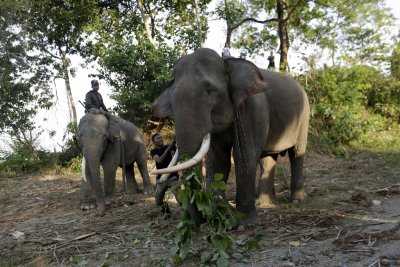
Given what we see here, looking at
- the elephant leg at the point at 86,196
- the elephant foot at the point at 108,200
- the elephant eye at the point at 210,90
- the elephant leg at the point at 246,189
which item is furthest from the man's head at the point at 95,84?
the elephant eye at the point at 210,90

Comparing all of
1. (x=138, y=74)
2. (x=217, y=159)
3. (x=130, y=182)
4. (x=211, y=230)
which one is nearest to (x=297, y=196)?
(x=217, y=159)

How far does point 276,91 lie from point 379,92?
1227 centimetres

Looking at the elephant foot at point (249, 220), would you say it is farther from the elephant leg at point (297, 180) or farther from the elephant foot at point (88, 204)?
the elephant foot at point (88, 204)

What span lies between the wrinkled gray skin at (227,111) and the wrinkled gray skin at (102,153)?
2827 millimetres

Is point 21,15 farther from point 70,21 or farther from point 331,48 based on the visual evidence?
point 331,48

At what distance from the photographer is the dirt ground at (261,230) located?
4.13m

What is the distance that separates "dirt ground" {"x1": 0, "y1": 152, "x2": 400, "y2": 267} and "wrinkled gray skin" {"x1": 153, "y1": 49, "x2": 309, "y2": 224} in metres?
0.75

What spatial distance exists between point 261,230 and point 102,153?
4.47m

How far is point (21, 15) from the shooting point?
1894cm

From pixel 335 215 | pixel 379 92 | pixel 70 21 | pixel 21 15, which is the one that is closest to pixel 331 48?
pixel 379 92

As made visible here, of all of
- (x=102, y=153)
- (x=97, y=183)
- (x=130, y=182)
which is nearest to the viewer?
(x=97, y=183)

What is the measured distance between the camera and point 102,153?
28.3 feet

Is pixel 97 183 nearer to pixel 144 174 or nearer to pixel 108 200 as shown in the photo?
pixel 108 200

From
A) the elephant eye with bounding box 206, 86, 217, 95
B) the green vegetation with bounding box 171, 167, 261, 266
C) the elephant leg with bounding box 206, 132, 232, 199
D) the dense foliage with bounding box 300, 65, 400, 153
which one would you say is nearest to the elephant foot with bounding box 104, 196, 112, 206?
the elephant leg with bounding box 206, 132, 232, 199
